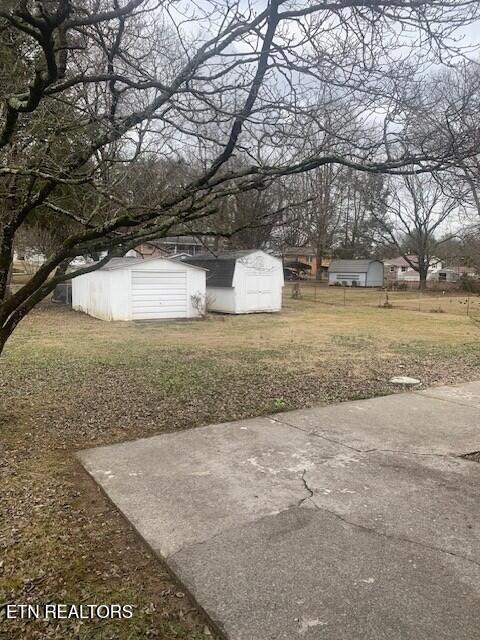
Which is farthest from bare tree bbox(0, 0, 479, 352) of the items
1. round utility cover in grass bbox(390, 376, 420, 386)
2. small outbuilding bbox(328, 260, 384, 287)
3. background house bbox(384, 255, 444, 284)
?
background house bbox(384, 255, 444, 284)

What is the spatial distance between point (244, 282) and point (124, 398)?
12.5 meters

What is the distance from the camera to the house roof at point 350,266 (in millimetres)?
44213

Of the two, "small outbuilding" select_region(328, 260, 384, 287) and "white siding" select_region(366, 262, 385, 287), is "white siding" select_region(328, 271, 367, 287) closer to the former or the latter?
"small outbuilding" select_region(328, 260, 384, 287)

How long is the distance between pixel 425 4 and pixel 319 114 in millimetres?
882

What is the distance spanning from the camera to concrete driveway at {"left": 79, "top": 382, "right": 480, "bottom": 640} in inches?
83.6

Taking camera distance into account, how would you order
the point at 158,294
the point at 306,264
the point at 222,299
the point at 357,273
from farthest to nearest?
the point at 306,264 → the point at 357,273 → the point at 222,299 → the point at 158,294

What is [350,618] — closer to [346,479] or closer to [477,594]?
[477,594]

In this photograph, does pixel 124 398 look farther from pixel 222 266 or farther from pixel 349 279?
pixel 349 279

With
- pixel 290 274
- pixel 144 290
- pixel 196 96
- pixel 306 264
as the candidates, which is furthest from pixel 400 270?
pixel 196 96

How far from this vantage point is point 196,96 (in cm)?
342

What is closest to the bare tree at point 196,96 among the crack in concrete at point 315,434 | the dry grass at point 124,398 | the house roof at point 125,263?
the dry grass at point 124,398

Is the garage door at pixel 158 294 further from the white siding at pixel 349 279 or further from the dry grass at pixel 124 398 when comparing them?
the white siding at pixel 349 279

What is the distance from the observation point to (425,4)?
2.74 m

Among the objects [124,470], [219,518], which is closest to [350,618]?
[219,518]
